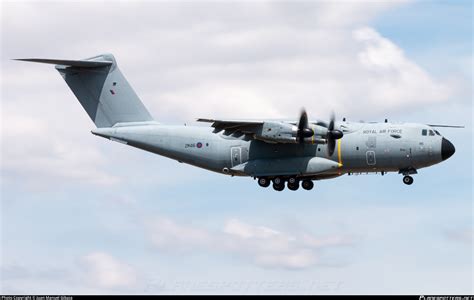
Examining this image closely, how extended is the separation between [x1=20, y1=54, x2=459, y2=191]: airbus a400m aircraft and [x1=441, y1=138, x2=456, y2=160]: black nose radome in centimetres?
4

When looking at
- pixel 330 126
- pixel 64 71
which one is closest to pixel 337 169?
pixel 330 126

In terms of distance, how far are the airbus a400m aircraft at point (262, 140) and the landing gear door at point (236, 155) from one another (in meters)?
0.01

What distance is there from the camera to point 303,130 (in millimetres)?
44625

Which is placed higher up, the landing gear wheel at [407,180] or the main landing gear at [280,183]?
the main landing gear at [280,183]

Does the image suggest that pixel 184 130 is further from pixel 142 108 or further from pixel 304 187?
pixel 304 187

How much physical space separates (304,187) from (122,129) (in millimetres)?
9400

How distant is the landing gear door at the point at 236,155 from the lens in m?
47.2

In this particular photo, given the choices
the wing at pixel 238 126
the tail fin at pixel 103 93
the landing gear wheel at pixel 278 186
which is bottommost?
the landing gear wheel at pixel 278 186

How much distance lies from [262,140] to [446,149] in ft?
27.5

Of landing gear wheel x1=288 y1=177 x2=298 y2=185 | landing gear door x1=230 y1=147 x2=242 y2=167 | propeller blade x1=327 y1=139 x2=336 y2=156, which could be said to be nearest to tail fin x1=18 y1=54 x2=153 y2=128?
landing gear door x1=230 y1=147 x2=242 y2=167

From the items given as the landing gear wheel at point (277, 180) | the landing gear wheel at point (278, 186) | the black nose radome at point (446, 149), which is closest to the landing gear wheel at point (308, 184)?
the landing gear wheel at point (278, 186)

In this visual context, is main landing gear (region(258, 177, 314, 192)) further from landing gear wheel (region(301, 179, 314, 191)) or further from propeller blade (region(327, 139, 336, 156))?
propeller blade (region(327, 139, 336, 156))

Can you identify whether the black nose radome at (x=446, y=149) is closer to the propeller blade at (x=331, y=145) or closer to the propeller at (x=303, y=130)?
the propeller blade at (x=331, y=145)

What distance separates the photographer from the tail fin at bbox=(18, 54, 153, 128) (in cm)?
4997
